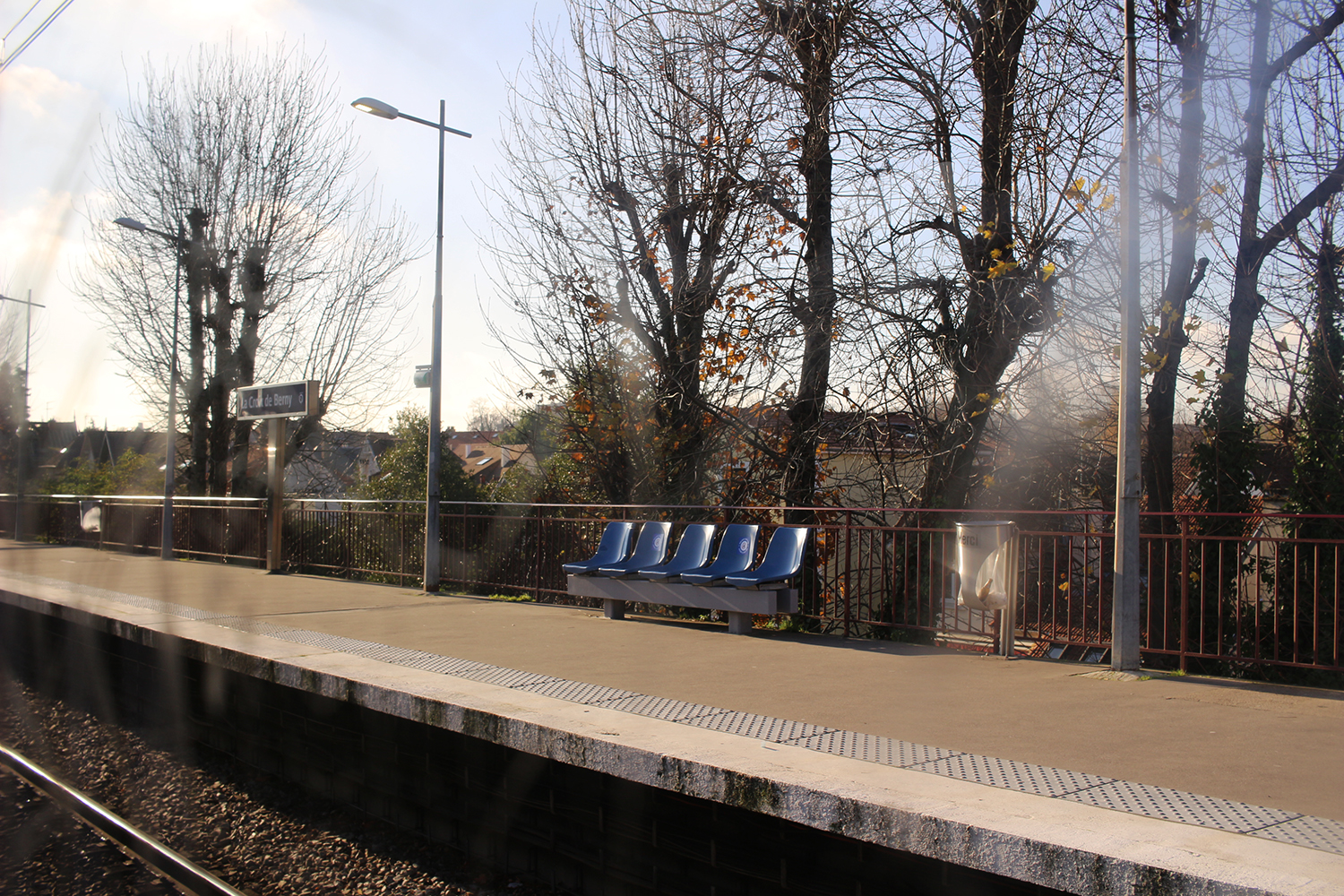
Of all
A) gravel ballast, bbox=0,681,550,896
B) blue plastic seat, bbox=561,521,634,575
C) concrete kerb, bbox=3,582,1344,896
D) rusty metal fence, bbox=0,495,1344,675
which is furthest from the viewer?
blue plastic seat, bbox=561,521,634,575

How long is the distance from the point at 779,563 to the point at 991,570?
70.3 inches

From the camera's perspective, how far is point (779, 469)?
12.6m

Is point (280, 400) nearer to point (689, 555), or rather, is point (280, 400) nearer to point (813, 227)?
point (689, 555)

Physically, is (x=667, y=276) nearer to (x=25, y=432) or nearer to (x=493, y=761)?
(x=493, y=761)

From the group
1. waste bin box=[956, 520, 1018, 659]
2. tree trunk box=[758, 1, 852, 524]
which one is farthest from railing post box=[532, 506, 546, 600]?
waste bin box=[956, 520, 1018, 659]

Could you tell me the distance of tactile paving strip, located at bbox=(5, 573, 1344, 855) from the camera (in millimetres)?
3133

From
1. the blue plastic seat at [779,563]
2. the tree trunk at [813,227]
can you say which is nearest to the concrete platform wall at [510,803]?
the blue plastic seat at [779,563]

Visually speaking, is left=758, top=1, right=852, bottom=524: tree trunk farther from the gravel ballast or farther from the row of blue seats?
the gravel ballast

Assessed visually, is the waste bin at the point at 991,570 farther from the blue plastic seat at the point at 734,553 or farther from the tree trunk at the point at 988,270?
the tree trunk at the point at 988,270

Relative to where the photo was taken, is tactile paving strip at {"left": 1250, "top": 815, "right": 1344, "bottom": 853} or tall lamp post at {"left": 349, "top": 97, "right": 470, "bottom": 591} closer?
tactile paving strip at {"left": 1250, "top": 815, "right": 1344, "bottom": 853}

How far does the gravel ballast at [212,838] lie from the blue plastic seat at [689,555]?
3.41 metres

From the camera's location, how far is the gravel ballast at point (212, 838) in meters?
5.11

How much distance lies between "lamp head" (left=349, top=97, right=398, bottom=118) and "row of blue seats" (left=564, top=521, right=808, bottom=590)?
686 centimetres

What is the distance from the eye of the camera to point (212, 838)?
596cm
